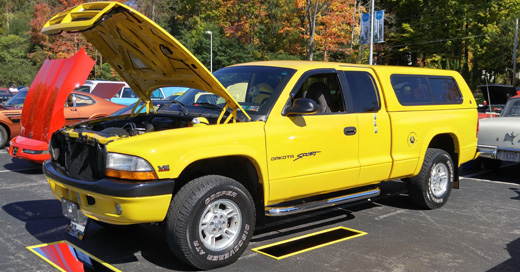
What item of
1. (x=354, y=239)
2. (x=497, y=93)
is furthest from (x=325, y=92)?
(x=497, y=93)

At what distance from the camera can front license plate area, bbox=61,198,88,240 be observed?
4.24m

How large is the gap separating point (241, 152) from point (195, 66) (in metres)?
0.90

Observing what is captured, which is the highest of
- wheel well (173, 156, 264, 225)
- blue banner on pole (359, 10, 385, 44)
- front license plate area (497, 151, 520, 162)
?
blue banner on pole (359, 10, 385, 44)

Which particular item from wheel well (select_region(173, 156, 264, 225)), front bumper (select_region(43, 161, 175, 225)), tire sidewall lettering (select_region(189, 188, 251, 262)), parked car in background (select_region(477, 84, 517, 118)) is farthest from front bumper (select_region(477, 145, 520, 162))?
front bumper (select_region(43, 161, 175, 225))

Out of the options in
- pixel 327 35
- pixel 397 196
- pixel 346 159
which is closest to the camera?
pixel 346 159

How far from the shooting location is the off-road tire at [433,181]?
21.0 feet

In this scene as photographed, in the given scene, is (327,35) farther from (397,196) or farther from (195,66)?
(195,66)

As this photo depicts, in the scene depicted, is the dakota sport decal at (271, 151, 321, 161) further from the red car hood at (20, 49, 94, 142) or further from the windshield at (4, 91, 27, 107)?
the windshield at (4, 91, 27, 107)

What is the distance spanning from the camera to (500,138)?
8.69 metres

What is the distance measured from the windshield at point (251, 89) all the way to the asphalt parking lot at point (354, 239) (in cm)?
148

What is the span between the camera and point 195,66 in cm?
436

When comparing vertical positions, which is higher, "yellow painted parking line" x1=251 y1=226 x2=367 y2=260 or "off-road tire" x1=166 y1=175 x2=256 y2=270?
"off-road tire" x1=166 y1=175 x2=256 y2=270

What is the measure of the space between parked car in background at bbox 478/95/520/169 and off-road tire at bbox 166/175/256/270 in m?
6.02

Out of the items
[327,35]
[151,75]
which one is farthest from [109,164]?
[327,35]
